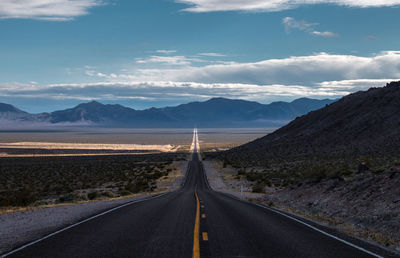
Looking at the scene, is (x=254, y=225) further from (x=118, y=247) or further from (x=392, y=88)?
(x=392, y=88)

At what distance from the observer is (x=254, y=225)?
1338 centimetres

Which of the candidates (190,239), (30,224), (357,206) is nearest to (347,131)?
(357,206)

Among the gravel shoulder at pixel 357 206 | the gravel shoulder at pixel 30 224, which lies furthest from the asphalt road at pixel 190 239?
the gravel shoulder at pixel 357 206

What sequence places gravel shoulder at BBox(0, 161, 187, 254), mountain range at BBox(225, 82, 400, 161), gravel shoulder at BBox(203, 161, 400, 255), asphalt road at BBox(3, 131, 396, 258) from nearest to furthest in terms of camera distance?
asphalt road at BBox(3, 131, 396, 258) → gravel shoulder at BBox(0, 161, 187, 254) → gravel shoulder at BBox(203, 161, 400, 255) → mountain range at BBox(225, 82, 400, 161)

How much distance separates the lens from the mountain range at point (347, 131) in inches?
3009

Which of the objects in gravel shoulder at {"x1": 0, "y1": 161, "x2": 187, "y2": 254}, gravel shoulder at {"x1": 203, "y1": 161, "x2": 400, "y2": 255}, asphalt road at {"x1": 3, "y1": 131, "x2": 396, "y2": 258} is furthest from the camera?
gravel shoulder at {"x1": 203, "y1": 161, "x2": 400, "y2": 255}

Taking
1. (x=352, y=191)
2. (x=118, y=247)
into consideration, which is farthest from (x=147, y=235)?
(x=352, y=191)

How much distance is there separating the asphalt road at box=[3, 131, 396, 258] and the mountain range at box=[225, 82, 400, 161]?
2234 inches

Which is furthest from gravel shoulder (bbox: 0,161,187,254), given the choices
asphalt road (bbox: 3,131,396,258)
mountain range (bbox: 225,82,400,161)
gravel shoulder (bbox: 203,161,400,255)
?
mountain range (bbox: 225,82,400,161)

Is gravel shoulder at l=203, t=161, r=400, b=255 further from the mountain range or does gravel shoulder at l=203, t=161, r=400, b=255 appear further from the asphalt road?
the mountain range

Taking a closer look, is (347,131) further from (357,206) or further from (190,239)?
(190,239)

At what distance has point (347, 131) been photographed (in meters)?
90.1

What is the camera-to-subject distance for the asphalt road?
908cm

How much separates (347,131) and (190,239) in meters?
86.5
